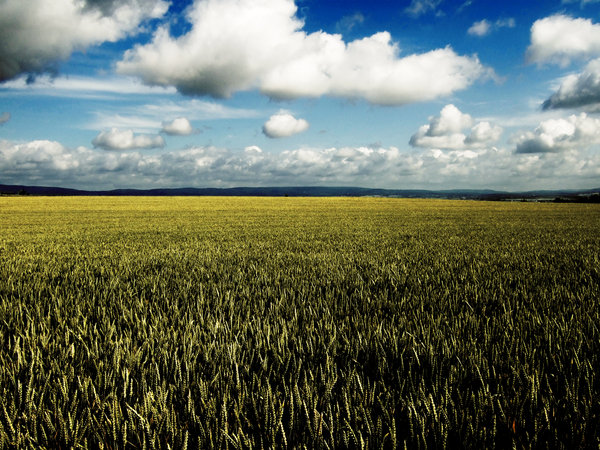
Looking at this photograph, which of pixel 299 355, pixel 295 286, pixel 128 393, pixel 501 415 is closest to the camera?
pixel 501 415

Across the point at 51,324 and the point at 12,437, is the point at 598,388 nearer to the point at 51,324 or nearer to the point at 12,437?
the point at 12,437

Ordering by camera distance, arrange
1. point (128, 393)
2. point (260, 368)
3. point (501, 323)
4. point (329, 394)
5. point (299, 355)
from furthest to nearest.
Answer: point (501, 323) → point (299, 355) → point (260, 368) → point (128, 393) → point (329, 394)

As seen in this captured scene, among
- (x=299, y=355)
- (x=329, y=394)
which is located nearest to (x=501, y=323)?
(x=299, y=355)

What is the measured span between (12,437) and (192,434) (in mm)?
756

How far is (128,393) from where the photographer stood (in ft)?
6.37

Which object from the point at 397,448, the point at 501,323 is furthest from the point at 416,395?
the point at 501,323

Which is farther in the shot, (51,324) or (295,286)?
(295,286)

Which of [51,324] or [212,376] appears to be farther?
[51,324]

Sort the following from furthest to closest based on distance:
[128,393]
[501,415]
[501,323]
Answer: [501,323] → [128,393] → [501,415]

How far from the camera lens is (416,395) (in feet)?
5.88

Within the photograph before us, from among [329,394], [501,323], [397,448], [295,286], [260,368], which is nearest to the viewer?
[397,448]

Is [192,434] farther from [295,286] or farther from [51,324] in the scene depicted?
[295,286]

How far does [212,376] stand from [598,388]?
7.23 ft

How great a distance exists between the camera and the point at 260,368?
7.08 ft
